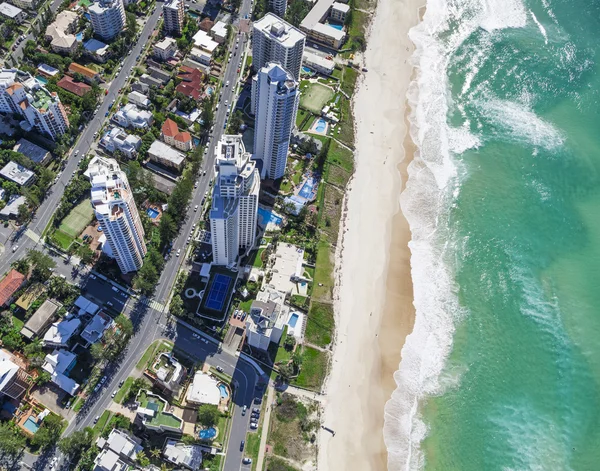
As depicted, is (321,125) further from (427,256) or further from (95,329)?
(95,329)

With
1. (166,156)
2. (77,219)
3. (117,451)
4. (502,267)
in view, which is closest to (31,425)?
(117,451)

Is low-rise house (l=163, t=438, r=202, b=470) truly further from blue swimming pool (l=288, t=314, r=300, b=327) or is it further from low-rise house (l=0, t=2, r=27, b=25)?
low-rise house (l=0, t=2, r=27, b=25)

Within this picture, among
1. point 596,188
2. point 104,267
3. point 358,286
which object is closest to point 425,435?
point 358,286

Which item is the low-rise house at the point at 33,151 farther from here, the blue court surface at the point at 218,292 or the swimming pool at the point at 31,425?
the swimming pool at the point at 31,425

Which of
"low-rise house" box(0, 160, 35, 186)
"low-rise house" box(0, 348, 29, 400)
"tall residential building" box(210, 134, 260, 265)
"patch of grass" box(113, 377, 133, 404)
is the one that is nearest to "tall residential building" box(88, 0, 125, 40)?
"low-rise house" box(0, 160, 35, 186)

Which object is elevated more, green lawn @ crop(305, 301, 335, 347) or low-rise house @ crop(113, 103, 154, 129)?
low-rise house @ crop(113, 103, 154, 129)

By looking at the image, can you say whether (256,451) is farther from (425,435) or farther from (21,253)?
(21,253)
